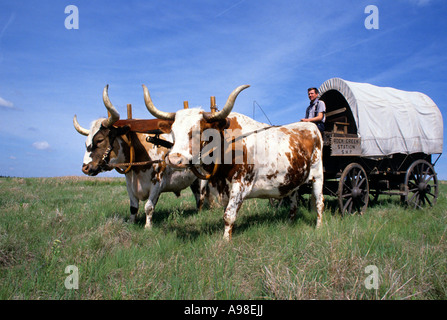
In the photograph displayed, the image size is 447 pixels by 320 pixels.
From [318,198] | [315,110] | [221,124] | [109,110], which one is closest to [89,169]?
[109,110]

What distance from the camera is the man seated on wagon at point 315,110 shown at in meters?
5.67

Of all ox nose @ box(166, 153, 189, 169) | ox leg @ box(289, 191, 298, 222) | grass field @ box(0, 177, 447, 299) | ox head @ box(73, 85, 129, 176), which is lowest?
grass field @ box(0, 177, 447, 299)

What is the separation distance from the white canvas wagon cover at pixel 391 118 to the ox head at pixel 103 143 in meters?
5.05

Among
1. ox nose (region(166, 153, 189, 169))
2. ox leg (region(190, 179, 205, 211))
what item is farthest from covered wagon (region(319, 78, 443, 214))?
ox nose (region(166, 153, 189, 169))

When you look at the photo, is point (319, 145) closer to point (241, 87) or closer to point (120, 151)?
point (241, 87)

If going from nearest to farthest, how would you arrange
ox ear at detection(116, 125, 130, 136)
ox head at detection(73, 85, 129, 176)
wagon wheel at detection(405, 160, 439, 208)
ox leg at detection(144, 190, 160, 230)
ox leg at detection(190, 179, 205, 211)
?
1. ox head at detection(73, 85, 129, 176)
2. ox ear at detection(116, 125, 130, 136)
3. ox leg at detection(144, 190, 160, 230)
4. ox leg at detection(190, 179, 205, 211)
5. wagon wheel at detection(405, 160, 439, 208)

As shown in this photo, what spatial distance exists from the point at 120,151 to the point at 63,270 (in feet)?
8.00

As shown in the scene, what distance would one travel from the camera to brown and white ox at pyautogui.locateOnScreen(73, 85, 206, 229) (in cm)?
455

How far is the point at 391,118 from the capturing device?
22.7ft

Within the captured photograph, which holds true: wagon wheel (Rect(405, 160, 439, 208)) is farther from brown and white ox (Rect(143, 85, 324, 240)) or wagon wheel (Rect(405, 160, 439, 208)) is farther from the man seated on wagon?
brown and white ox (Rect(143, 85, 324, 240))

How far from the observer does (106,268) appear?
285 cm

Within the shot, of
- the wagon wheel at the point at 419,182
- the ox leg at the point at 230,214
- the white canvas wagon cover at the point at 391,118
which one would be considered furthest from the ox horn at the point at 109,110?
the wagon wheel at the point at 419,182

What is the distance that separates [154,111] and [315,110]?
3579 mm
